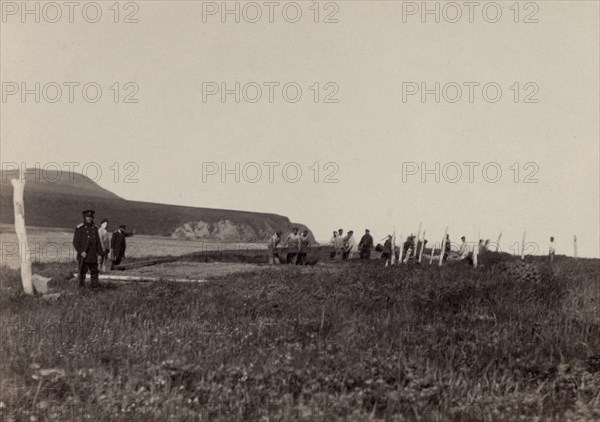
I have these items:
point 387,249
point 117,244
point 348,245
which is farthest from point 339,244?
point 117,244

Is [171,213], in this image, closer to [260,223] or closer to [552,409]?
[260,223]

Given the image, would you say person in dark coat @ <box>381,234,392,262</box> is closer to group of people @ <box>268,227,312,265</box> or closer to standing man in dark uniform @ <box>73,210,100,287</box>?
group of people @ <box>268,227,312,265</box>

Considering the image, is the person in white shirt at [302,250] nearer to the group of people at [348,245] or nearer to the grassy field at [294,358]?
the group of people at [348,245]

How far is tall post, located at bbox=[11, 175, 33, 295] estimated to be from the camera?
1211 centimetres

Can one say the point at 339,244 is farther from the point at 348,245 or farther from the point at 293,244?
the point at 293,244

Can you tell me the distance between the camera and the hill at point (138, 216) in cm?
5925

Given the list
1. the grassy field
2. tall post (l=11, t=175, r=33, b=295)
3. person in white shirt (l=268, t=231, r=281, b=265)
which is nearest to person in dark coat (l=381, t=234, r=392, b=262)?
person in white shirt (l=268, t=231, r=281, b=265)

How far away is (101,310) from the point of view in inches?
399

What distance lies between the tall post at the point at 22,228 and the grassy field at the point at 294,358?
2.06ft

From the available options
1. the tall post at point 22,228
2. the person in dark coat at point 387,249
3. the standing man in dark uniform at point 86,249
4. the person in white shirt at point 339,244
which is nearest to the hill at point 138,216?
the person in white shirt at point 339,244

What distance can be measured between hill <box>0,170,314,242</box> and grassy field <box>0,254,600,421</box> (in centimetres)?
4775

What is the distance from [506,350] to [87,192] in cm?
9139

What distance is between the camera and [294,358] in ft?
22.9

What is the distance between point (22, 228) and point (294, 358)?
26.0 feet
